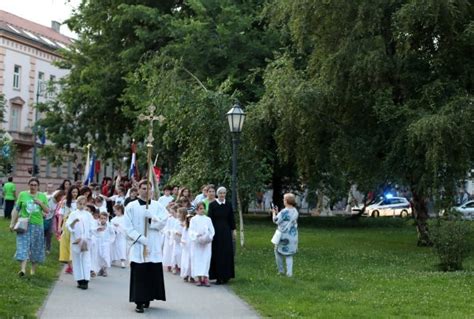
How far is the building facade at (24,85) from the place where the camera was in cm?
6116

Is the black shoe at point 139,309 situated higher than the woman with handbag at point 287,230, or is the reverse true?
the woman with handbag at point 287,230

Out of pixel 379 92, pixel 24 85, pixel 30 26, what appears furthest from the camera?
pixel 30 26

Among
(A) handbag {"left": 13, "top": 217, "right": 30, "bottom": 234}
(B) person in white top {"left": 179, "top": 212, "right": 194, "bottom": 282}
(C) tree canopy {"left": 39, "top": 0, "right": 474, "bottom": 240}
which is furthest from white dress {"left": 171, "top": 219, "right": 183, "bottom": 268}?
(C) tree canopy {"left": 39, "top": 0, "right": 474, "bottom": 240}

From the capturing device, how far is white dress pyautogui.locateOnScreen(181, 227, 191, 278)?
15.3 meters

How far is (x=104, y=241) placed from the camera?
54.3 feet

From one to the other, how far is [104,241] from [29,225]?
2654 millimetres

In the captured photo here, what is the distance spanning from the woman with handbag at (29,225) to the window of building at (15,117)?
5054 centimetres

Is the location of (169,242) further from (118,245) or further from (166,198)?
(166,198)

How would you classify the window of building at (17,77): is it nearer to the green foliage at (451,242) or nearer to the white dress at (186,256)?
the white dress at (186,256)

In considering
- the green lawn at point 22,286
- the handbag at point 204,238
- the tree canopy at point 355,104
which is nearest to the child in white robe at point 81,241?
the green lawn at point 22,286

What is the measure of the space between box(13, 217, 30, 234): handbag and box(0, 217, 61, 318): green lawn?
856mm

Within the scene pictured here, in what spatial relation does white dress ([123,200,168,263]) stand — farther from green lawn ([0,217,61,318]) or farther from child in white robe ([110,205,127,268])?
child in white robe ([110,205,127,268])

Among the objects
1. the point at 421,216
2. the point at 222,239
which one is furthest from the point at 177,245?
the point at 421,216

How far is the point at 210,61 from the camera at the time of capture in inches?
1261
